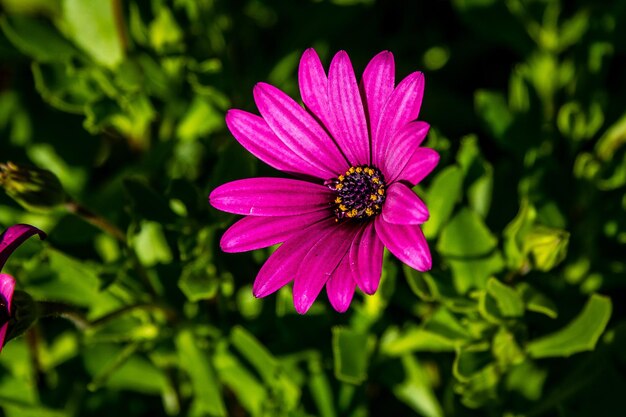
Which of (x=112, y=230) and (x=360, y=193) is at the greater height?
(x=360, y=193)

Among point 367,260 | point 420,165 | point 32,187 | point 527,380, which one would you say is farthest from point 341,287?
point 527,380

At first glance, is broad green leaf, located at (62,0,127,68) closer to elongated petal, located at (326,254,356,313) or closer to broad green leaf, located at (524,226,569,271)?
elongated petal, located at (326,254,356,313)

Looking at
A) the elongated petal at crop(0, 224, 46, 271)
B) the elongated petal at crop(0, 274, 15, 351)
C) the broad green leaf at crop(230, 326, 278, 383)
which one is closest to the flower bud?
the elongated petal at crop(0, 224, 46, 271)

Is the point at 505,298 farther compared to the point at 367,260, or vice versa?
the point at 505,298

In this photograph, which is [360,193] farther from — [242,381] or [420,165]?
[242,381]

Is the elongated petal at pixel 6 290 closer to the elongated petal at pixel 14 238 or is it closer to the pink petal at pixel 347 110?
the elongated petal at pixel 14 238
